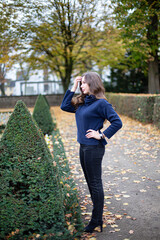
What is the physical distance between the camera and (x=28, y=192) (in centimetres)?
285

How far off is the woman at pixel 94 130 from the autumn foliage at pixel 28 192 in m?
0.46

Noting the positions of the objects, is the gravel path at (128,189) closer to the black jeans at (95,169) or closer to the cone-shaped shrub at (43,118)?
the black jeans at (95,169)

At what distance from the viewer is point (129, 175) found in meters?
5.62

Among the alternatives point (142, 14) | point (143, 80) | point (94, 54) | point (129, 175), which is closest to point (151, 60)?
point (142, 14)

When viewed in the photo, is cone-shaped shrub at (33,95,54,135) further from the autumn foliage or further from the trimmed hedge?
the autumn foliage

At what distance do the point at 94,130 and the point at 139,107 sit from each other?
33.2ft

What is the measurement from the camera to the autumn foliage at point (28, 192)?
9.26ft

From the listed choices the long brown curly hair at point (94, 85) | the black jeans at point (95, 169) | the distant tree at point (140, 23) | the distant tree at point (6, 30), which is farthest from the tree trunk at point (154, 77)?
the black jeans at point (95, 169)

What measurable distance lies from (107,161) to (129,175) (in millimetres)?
1261

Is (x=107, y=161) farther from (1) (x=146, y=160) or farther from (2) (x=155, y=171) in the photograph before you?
(2) (x=155, y=171)

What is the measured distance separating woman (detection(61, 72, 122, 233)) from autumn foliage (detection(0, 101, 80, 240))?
46 centimetres

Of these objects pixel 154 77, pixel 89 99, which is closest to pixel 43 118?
pixel 89 99

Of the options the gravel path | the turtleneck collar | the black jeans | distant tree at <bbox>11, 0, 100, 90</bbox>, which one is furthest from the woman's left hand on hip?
distant tree at <bbox>11, 0, 100, 90</bbox>

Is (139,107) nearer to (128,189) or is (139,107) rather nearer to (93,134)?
(128,189)
